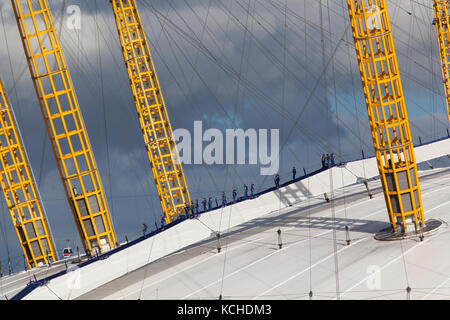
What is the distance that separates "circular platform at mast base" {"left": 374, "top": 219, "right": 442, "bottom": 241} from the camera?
43.2 m

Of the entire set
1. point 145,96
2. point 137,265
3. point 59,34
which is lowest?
point 137,265

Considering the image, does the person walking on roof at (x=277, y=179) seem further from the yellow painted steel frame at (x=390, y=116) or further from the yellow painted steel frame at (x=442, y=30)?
the yellow painted steel frame at (x=442, y=30)

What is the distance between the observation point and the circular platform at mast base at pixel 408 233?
43250 mm

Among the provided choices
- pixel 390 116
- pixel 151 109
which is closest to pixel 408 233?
pixel 390 116

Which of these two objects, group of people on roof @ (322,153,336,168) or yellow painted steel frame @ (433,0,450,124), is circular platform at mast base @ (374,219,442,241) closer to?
group of people on roof @ (322,153,336,168)

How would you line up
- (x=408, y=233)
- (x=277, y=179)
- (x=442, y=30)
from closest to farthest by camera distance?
(x=408, y=233) < (x=277, y=179) < (x=442, y=30)

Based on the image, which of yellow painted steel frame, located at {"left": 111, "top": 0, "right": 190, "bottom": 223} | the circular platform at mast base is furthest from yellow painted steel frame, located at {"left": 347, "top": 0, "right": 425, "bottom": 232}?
yellow painted steel frame, located at {"left": 111, "top": 0, "right": 190, "bottom": 223}

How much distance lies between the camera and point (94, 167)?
59750 mm

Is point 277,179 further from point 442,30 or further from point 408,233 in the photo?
point 442,30

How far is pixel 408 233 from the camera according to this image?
4341cm

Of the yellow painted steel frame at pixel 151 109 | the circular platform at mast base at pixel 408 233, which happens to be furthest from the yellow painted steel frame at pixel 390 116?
Answer: the yellow painted steel frame at pixel 151 109
